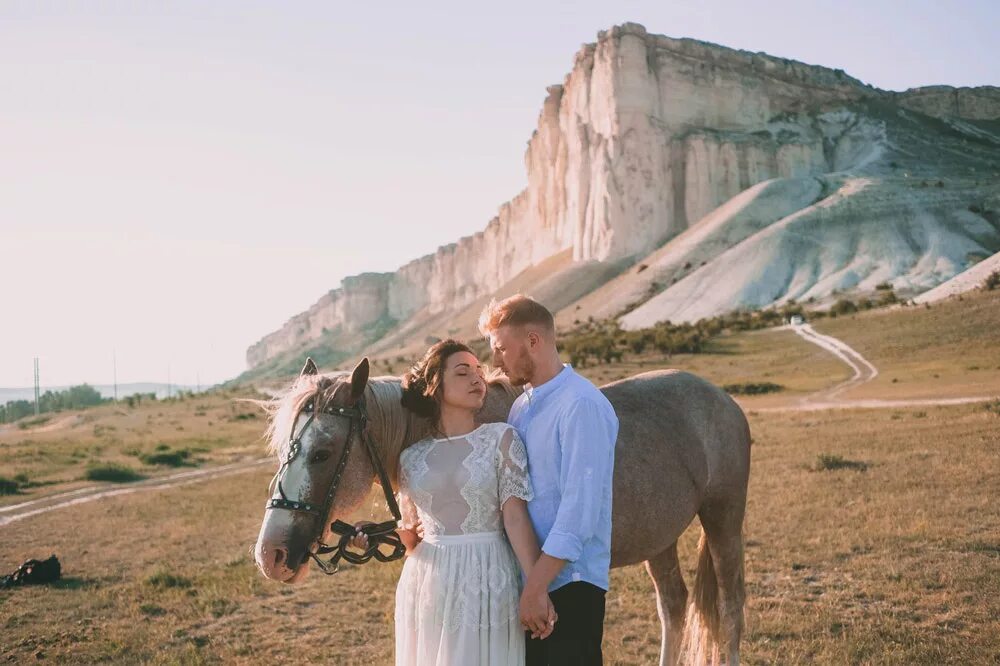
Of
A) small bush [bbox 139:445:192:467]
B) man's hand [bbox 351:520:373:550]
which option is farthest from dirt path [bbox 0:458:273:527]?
man's hand [bbox 351:520:373:550]

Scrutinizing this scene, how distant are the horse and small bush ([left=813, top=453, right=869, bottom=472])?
7.36 meters

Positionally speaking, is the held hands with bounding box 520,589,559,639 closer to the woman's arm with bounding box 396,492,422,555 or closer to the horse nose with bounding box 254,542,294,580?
the woman's arm with bounding box 396,492,422,555

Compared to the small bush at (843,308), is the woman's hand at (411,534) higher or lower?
lower

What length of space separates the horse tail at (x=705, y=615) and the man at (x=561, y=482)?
2357 millimetres

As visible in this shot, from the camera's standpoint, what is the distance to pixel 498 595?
10.4 feet

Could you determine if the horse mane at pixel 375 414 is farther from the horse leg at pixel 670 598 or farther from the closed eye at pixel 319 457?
the horse leg at pixel 670 598

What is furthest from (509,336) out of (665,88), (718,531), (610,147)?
(665,88)

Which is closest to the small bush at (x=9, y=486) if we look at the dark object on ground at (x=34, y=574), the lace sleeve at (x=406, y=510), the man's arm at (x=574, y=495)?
the dark object on ground at (x=34, y=574)

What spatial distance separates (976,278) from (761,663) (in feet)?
153

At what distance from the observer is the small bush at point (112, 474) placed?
21.5m

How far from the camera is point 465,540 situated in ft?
10.6

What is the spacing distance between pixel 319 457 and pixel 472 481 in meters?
0.72

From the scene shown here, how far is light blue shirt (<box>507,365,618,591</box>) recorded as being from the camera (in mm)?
3076

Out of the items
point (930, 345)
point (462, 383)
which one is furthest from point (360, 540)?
point (930, 345)
